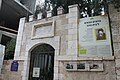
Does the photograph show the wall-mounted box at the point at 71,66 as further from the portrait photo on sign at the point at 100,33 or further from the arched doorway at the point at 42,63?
the portrait photo on sign at the point at 100,33

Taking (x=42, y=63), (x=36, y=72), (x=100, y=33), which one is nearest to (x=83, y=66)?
(x=100, y=33)

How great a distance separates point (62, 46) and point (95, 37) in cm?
142

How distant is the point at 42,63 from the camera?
6293 mm

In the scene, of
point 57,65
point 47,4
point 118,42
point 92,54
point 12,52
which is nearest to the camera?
point 118,42

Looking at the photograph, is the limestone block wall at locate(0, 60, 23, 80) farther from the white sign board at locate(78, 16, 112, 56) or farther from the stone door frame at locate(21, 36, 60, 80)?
the white sign board at locate(78, 16, 112, 56)

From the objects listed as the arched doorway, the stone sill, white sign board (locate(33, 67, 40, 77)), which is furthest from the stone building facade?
white sign board (locate(33, 67, 40, 77))

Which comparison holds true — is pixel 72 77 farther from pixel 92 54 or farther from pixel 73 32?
pixel 73 32

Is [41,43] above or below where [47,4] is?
below

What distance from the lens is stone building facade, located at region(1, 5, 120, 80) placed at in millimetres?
4719

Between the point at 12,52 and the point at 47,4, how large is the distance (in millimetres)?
3734

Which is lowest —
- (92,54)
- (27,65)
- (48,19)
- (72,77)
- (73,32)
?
(72,77)

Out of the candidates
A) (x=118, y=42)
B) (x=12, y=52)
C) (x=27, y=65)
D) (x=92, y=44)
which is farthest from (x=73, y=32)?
(x=12, y=52)

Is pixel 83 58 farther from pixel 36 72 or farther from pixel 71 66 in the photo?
pixel 36 72

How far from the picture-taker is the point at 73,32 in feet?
18.8
